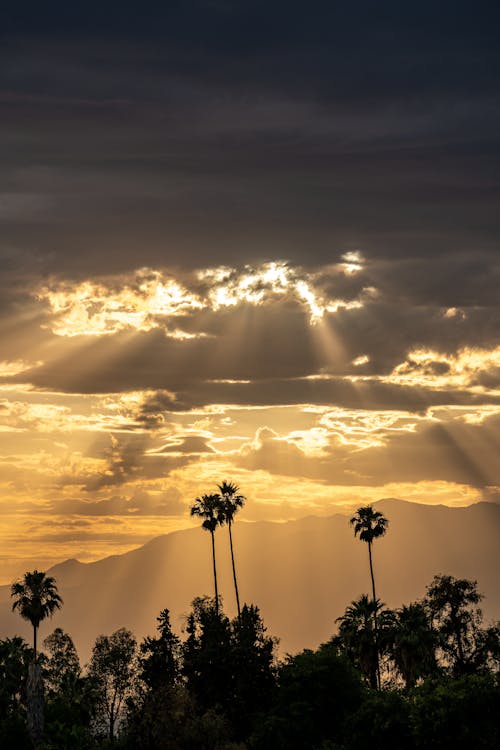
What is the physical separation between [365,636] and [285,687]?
55.7 ft

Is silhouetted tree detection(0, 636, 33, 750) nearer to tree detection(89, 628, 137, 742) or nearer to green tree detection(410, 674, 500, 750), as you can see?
tree detection(89, 628, 137, 742)

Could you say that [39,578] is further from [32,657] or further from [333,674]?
[333,674]

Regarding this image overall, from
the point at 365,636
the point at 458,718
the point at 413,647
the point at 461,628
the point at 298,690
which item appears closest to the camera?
the point at 458,718

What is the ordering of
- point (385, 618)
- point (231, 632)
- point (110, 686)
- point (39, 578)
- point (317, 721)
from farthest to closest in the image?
point (110, 686), point (39, 578), point (385, 618), point (231, 632), point (317, 721)

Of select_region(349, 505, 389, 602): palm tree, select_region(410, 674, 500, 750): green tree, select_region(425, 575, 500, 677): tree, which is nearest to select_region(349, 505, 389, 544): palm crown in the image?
select_region(349, 505, 389, 602): palm tree

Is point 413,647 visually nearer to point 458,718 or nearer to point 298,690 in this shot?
point 298,690

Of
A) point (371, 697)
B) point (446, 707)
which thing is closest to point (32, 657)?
point (371, 697)

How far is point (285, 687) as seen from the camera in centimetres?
8006

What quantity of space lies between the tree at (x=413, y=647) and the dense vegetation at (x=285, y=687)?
105mm

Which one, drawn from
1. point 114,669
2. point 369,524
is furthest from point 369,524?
point 114,669

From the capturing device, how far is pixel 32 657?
100938 millimetres

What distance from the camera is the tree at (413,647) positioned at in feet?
302

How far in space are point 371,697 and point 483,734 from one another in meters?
12.0

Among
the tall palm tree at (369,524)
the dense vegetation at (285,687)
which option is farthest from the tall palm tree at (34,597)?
the tall palm tree at (369,524)
